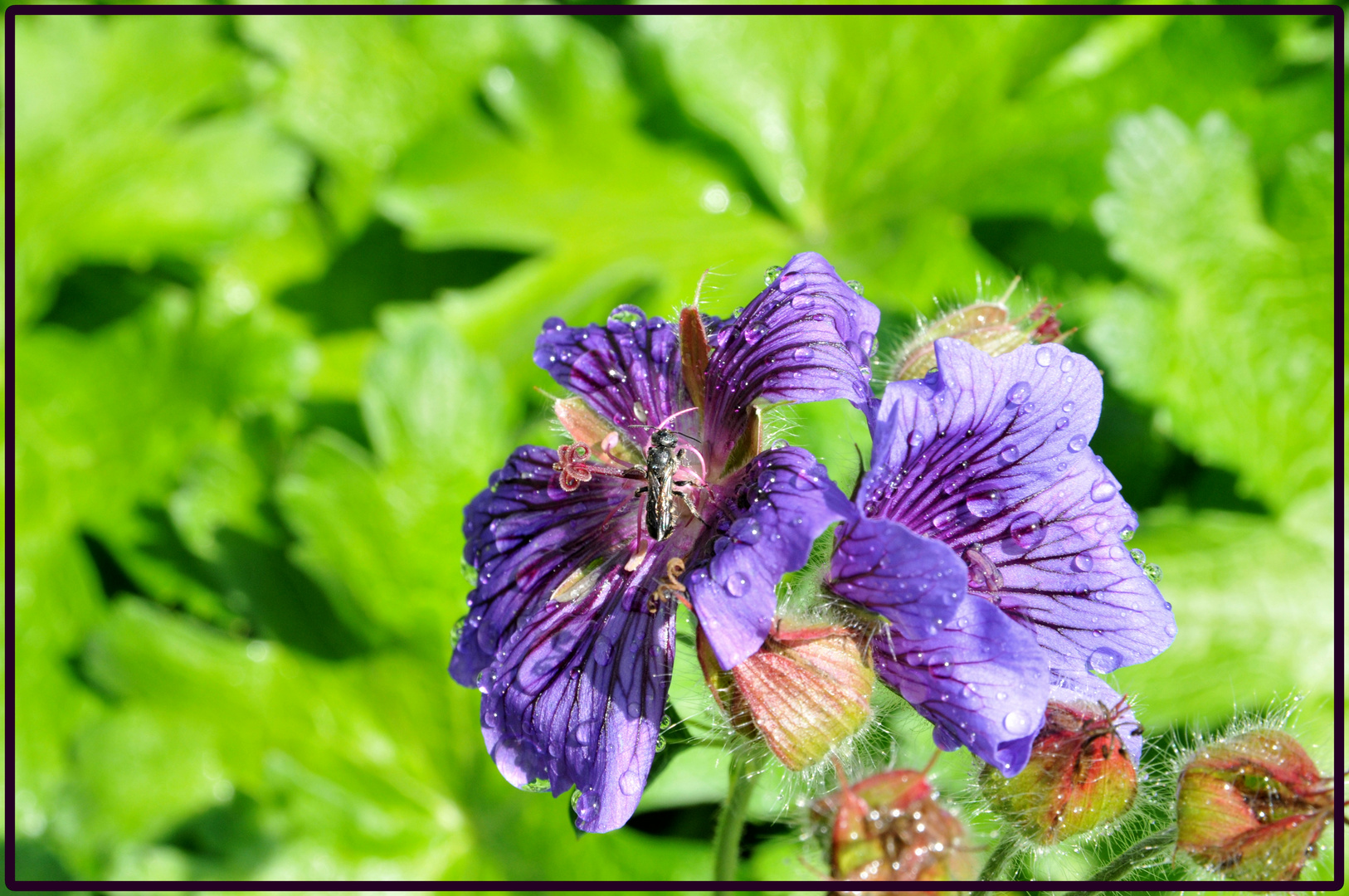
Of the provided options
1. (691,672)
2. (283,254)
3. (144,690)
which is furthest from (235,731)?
(691,672)

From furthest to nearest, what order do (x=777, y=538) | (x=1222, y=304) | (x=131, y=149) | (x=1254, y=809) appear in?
1. (x=131, y=149)
2. (x=1222, y=304)
3. (x=1254, y=809)
4. (x=777, y=538)

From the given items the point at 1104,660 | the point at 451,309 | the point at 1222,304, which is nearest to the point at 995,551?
the point at 1104,660

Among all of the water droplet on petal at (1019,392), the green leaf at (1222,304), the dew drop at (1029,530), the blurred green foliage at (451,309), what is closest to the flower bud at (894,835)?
the dew drop at (1029,530)

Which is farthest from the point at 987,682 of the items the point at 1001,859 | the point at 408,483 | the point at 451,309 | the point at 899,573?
the point at 451,309

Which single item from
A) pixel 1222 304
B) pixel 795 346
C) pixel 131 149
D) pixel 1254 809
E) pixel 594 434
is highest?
pixel 131 149

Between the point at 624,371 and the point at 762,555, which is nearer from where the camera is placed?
the point at 762,555

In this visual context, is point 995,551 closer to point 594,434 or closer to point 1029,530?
point 1029,530

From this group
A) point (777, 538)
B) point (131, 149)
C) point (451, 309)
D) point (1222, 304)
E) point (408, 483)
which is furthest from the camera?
point (131, 149)

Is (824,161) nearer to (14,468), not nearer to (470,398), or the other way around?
(470,398)

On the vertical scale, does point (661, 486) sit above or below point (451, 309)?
below
